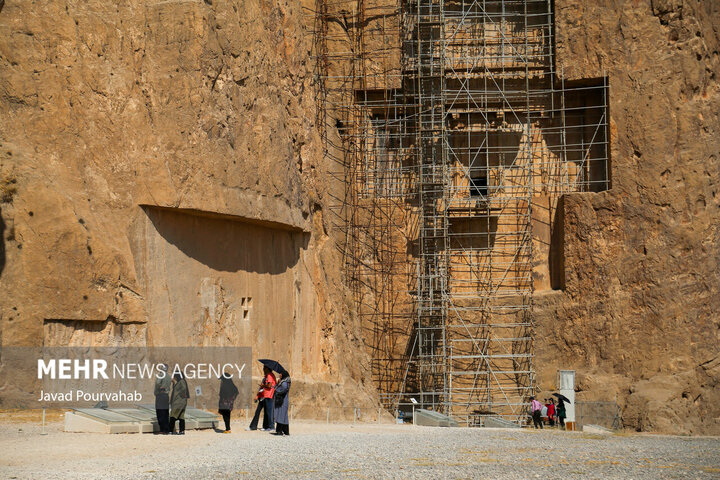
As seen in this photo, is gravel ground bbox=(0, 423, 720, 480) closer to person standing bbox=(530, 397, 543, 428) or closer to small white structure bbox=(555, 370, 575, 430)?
person standing bbox=(530, 397, 543, 428)

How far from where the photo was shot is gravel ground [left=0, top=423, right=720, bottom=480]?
1052cm

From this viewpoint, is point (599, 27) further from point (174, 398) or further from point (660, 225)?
point (174, 398)

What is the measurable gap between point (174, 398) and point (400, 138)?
14659 millimetres

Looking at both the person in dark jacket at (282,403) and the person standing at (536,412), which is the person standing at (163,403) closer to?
the person in dark jacket at (282,403)

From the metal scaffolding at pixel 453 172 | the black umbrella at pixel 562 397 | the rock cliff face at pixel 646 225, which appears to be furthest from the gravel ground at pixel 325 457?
the metal scaffolding at pixel 453 172

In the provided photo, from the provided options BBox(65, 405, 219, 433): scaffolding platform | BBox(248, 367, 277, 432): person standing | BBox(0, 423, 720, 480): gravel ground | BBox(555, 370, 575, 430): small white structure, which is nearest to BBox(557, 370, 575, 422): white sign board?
BBox(555, 370, 575, 430): small white structure

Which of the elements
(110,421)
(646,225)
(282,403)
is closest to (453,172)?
(646,225)

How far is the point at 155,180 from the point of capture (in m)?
18.0

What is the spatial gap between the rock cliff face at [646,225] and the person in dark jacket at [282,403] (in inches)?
484

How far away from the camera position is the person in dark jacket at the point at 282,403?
574 inches

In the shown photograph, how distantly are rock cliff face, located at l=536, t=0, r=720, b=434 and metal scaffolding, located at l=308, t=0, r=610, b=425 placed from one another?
24.5 inches

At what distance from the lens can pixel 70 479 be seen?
9562 millimetres

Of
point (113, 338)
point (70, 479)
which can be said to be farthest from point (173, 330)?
point (70, 479)

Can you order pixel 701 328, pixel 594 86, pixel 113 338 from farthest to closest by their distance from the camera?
pixel 594 86, pixel 701 328, pixel 113 338
